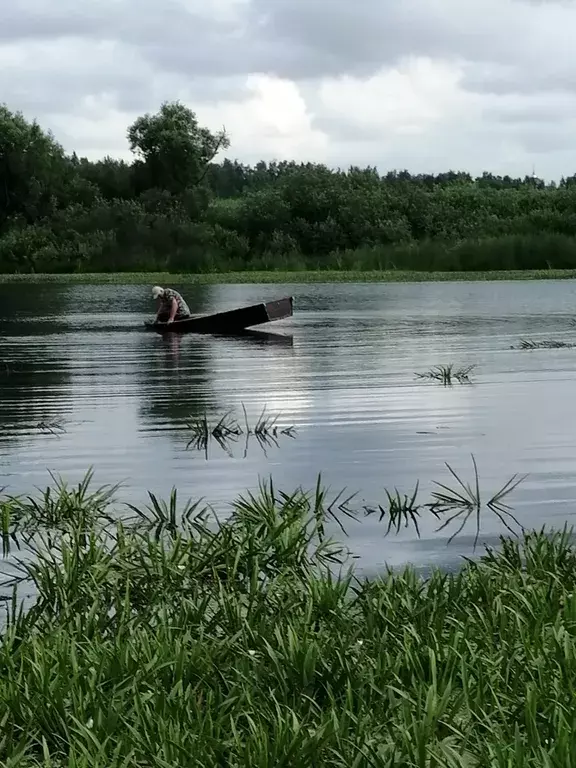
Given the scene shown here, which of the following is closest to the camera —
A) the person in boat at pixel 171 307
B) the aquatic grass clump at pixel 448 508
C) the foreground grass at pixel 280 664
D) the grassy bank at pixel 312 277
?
the foreground grass at pixel 280 664

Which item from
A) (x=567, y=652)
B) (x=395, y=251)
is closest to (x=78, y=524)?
(x=567, y=652)

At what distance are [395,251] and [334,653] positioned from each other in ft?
223

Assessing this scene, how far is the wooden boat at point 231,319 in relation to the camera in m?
32.5

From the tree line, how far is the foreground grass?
62.4 meters

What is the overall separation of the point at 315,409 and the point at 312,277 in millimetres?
51966

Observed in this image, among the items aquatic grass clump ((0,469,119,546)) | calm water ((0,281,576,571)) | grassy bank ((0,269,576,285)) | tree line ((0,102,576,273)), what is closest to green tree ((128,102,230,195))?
tree line ((0,102,576,273))

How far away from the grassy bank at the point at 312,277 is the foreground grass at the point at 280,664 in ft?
192

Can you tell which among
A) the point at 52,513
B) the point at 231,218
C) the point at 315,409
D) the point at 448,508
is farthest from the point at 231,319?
the point at 231,218

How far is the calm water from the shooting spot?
11.7 meters

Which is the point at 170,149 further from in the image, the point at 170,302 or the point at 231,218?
the point at 170,302

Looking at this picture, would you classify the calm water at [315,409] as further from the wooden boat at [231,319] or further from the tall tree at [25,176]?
the tall tree at [25,176]

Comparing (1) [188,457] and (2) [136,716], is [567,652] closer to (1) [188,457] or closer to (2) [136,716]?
(2) [136,716]

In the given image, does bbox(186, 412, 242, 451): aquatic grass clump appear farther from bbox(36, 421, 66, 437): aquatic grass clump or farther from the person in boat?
the person in boat

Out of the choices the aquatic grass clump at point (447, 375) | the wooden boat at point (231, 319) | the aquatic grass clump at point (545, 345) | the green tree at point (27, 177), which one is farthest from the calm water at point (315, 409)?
the green tree at point (27, 177)
